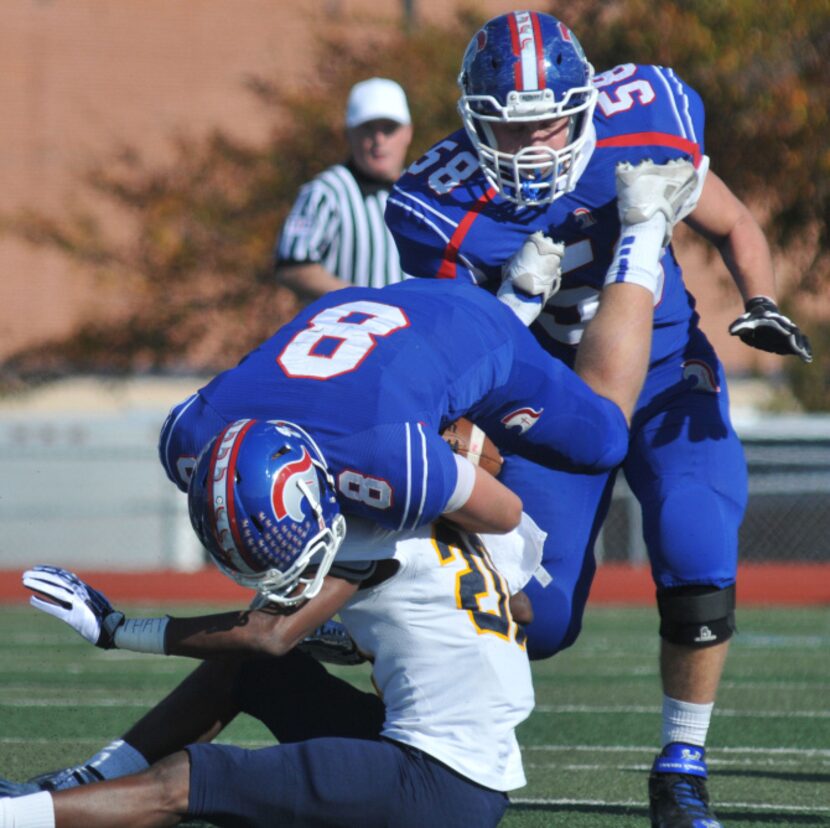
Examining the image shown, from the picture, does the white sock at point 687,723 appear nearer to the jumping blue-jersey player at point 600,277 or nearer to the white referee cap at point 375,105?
the jumping blue-jersey player at point 600,277

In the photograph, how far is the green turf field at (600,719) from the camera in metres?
4.07

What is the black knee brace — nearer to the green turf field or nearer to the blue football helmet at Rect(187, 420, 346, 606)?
the green turf field

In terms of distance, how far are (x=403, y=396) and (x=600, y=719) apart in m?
2.88

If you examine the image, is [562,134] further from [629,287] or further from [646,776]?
[646,776]

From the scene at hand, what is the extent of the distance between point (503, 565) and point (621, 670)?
367 cm

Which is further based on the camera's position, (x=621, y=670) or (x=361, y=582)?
(x=621, y=670)

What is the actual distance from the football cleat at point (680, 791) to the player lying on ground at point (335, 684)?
706 mm

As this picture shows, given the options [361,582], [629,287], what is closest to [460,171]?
[629,287]

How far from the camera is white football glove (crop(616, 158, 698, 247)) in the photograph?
146 inches

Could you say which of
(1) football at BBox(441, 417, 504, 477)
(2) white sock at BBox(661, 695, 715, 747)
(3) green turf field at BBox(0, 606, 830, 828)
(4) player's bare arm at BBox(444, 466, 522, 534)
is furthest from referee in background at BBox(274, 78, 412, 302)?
(4) player's bare arm at BBox(444, 466, 522, 534)

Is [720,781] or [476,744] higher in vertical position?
[476,744]

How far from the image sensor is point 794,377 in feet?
52.0

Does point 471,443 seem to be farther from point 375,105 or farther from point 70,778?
point 375,105

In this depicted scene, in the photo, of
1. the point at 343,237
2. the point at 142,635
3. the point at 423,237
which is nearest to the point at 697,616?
the point at 423,237
